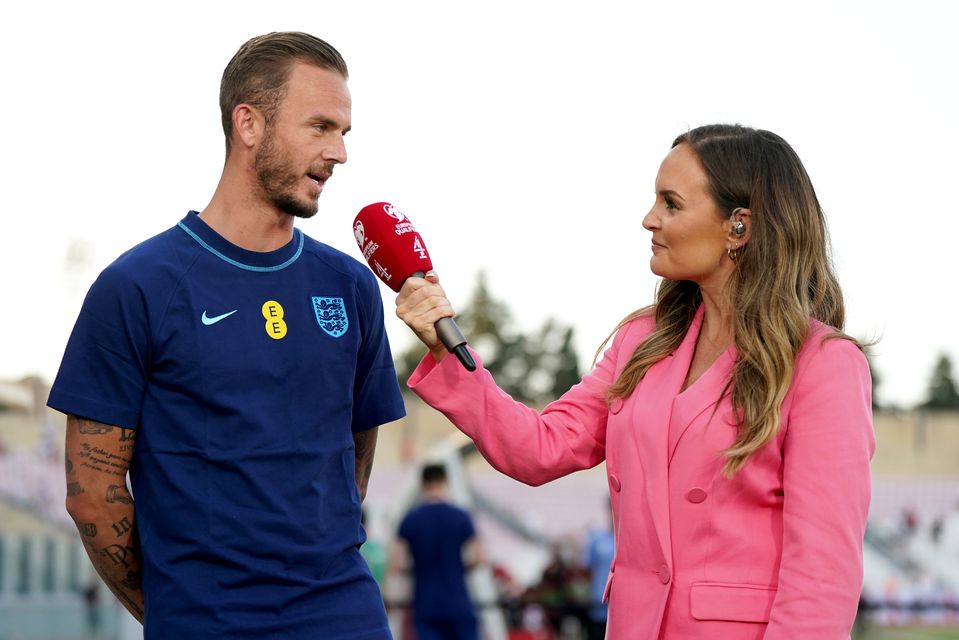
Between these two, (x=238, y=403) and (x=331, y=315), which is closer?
(x=238, y=403)

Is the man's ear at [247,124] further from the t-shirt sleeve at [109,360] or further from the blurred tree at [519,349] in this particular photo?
the blurred tree at [519,349]

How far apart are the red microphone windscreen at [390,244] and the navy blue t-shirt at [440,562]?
6046 millimetres

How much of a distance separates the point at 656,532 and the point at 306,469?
2.76ft

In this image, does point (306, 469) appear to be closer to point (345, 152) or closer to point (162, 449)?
point (162, 449)

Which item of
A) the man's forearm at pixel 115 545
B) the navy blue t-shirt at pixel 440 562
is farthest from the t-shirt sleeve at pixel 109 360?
the navy blue t-shirt at pixel 440 562

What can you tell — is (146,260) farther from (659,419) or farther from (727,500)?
(727,500)

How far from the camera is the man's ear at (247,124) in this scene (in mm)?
3154

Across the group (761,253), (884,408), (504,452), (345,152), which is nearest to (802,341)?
(761,253)

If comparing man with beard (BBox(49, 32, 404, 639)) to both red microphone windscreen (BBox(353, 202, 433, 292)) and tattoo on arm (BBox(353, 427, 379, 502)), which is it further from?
tattoo on arm (BBox(353, 427, 379, 502))

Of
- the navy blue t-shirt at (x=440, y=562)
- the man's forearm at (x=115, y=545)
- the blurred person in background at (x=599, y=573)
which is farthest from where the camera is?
the blurred person in background at (x=599, y=573)

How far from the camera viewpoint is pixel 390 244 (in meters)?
3.09

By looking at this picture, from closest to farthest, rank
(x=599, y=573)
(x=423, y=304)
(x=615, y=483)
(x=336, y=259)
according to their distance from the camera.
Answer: (x=423, y=304), (x=615, y=483), (x=336, y=259), (x=599, y=573)

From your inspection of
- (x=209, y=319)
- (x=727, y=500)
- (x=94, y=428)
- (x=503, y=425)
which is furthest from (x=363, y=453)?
(x=727, y=500)

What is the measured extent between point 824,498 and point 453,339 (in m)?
0.91
